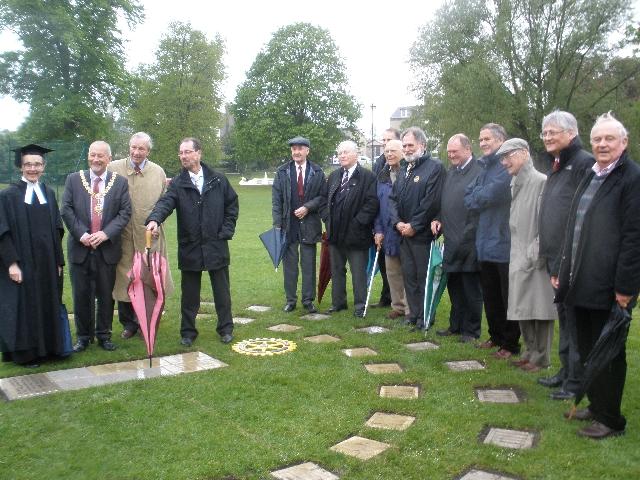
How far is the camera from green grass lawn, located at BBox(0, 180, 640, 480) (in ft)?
11.6

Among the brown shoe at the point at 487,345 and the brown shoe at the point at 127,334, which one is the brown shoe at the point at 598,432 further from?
the brown shoe at the point at 127,334

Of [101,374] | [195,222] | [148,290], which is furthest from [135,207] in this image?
[101,374]

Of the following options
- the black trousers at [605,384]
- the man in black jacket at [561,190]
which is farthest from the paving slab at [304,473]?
the man in black jacket at [561,190]

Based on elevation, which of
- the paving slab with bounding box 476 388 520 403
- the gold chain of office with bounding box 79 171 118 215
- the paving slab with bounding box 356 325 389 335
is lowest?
the paving slab with bounding box 476 388 520 403

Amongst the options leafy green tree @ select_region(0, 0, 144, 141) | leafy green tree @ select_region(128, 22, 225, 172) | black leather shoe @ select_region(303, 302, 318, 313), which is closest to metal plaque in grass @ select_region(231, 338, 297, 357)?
black leather shoe @ select_region(303, 302, 318, 313)

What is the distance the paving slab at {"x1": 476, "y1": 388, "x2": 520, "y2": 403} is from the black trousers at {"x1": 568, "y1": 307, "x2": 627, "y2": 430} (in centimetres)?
71

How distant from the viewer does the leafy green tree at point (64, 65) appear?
25875mm

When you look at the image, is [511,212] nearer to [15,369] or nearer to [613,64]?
[15,369]

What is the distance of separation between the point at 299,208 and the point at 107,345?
9.14ft

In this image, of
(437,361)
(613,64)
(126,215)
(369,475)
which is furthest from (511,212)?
(613,64)

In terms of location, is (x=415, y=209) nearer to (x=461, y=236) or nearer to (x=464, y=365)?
(x=461, y=236)

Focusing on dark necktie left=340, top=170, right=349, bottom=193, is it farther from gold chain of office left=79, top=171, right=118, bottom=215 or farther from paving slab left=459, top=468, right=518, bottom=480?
paving slab left=459, top=468, right=518, bottom=480

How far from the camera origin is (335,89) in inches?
1635

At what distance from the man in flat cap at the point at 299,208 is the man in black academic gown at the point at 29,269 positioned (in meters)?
2.82
